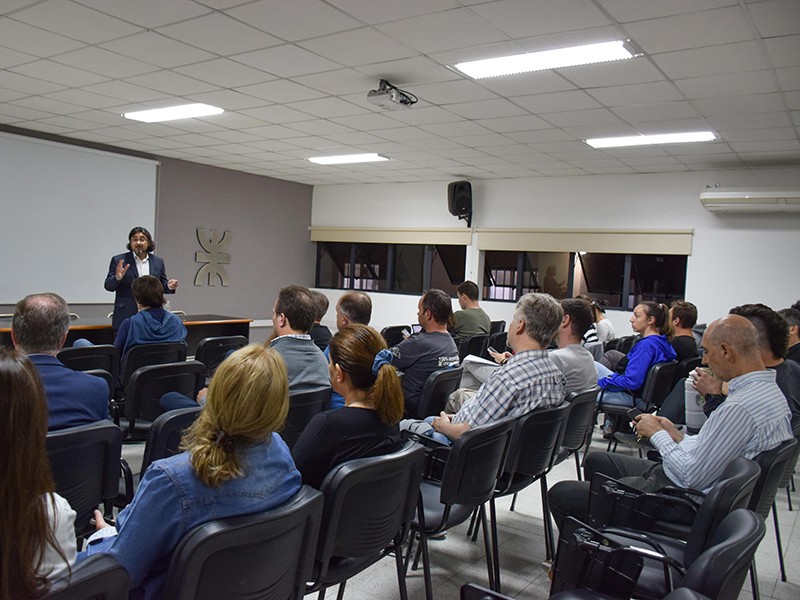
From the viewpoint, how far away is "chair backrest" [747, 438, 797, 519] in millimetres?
2102

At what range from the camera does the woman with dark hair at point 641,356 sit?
4.37m

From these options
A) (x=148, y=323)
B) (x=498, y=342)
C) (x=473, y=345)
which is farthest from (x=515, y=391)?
(x=498, y=342)

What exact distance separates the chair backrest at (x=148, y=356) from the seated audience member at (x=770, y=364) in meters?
3.11

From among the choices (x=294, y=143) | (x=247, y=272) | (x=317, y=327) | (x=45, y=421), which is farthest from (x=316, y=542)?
(x=247, y=272)

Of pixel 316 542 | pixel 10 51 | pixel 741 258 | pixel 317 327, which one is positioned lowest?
pixel 316 542

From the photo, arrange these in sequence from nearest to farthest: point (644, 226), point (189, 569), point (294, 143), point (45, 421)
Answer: point (45, 421) < point (189, 569) < point (294, 143) < point (644, 226)

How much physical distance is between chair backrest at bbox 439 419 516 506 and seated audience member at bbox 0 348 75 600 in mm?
1339

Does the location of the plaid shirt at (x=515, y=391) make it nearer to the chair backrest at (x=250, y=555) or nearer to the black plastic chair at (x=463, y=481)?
the black plastic chair at (x=463, y=481)

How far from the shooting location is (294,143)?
748cm

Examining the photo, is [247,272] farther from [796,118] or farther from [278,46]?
[796,118]

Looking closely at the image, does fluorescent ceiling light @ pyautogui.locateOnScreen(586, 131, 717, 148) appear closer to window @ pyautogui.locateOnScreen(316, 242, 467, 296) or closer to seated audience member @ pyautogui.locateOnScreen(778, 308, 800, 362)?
seated audience member @ pyautogui.locateOnScreen(778, 308, 800, 362)

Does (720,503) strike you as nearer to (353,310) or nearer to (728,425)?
(728,425)

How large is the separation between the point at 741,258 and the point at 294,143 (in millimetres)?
5655

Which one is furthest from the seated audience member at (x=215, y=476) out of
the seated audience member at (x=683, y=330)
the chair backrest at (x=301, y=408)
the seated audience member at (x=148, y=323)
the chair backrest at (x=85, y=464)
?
the seated audience member at (x=683, y=330)
